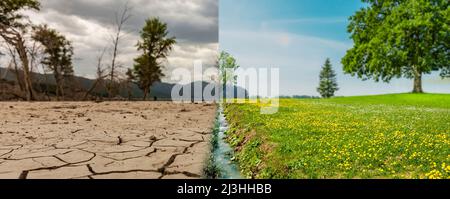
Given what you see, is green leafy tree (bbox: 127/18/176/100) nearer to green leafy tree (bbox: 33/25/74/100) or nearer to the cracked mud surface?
green leafy tree (bbox: 33/25/74/100)

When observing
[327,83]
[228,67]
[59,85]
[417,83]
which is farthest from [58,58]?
[327,83]

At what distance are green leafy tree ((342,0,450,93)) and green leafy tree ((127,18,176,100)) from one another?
1666cm

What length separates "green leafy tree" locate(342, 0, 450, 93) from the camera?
108 ft

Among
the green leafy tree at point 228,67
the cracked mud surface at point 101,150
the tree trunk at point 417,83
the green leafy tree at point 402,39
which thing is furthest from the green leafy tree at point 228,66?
the cracked mud surface at point 101,150

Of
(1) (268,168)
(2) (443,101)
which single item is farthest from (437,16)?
(1) (268,168)

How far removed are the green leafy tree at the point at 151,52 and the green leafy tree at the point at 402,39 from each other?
1666 centimetres

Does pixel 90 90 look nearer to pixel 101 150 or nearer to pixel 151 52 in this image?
pixel 151 52

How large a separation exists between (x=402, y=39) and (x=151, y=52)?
20.0 m

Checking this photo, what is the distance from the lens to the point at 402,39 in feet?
111

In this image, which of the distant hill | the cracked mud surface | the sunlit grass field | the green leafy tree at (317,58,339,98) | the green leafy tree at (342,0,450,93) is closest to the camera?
the sunlit grass field

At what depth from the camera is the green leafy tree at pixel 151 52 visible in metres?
28.7

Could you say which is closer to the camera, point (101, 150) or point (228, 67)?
point (101, 150)

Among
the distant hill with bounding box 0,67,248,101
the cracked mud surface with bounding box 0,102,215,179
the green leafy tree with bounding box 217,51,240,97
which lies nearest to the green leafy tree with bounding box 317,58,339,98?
the green leafy tree with bounding box 217,51,240,97
